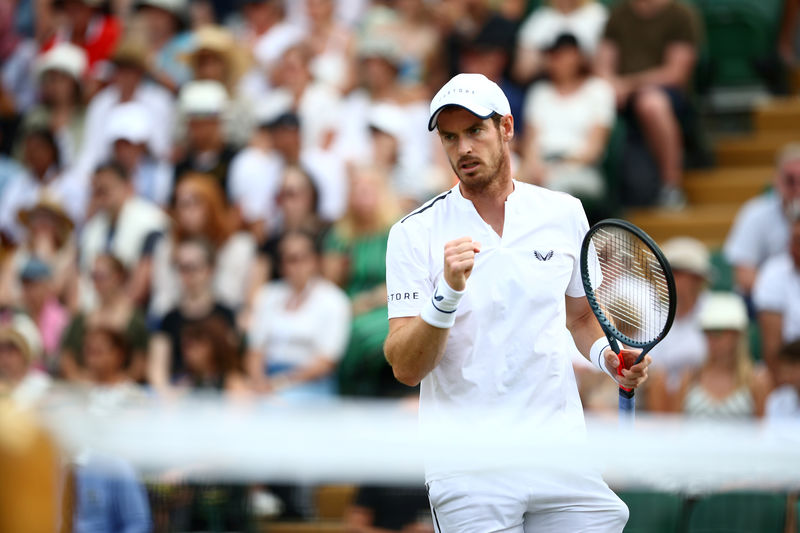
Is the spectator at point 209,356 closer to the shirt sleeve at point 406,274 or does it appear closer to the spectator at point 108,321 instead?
the spectator at point 108,321

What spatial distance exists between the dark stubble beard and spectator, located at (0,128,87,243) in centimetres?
738

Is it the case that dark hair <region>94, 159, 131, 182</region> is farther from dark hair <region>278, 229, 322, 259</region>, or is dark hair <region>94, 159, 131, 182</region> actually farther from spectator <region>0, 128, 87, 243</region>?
dark hair <region>278, 229, 322, 259</region>

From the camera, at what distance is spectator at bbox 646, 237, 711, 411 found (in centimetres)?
792

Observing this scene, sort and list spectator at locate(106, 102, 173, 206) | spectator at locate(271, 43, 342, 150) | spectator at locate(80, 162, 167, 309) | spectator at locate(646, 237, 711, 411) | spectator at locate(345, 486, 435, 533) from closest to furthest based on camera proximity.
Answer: spectator at locate(345, 486, 435, 533), spectator at locate(646, 237, 711, 411), spectator at locate(80, 162, 167, 309), spectator at locate(271, 43, 342, 150), spectator at locate(106, 102, 173, 206)

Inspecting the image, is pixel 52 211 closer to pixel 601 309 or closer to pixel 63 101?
pixel 63 101

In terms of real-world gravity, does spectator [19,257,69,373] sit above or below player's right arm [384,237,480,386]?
above

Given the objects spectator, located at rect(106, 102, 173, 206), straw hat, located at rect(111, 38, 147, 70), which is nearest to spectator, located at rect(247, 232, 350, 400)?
spectator, located at rect(106, 102, 173, 206)

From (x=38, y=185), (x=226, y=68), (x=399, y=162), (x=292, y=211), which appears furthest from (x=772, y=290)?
(x=38, y=185)

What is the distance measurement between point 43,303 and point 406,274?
644 centimetres

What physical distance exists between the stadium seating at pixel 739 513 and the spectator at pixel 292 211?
4077 mm

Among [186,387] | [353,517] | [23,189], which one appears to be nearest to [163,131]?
[23,189]

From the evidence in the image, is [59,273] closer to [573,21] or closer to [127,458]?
[573,21]

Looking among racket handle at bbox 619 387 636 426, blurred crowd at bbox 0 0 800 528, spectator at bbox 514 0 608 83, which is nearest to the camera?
racket handle at bbox 619 387 636 426

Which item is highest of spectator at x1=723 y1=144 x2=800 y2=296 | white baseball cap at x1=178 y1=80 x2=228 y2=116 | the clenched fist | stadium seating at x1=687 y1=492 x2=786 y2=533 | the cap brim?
white baseball cap at x1=178 y1=80 x2=228 y2=116
